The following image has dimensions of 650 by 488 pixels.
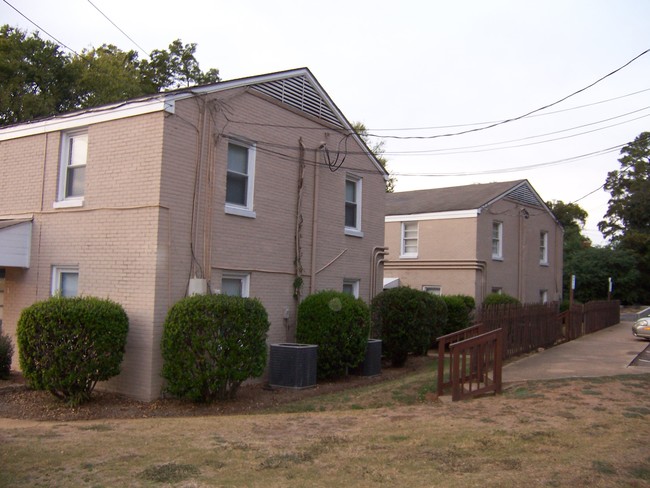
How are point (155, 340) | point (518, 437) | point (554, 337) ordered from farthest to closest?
point (554, 337)
point (155, 340)
point (518, 437)

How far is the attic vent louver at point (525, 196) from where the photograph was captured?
25328 mm

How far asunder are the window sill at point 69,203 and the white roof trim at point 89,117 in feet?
4.68

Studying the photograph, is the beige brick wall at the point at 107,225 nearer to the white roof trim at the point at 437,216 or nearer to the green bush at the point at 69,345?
the green bush at the point at 69,345

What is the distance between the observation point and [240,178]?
12586 millimetres

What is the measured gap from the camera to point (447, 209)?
2391 cm

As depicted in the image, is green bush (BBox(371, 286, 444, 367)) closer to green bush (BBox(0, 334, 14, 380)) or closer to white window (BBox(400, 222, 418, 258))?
green bush (BBox(0, 334, 14, 380))

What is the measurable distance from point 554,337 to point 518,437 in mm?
11606

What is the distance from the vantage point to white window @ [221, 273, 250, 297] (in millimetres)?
12102

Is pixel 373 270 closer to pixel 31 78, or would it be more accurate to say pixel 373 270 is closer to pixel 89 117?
pixel 89 117

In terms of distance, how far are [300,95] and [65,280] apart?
632 centimetres

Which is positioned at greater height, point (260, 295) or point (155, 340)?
point (260, 295)

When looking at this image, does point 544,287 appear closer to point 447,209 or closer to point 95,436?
point 447,209

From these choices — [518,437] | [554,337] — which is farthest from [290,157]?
[554,337]

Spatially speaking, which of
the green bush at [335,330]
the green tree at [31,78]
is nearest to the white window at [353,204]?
the green bush at [335,330]
